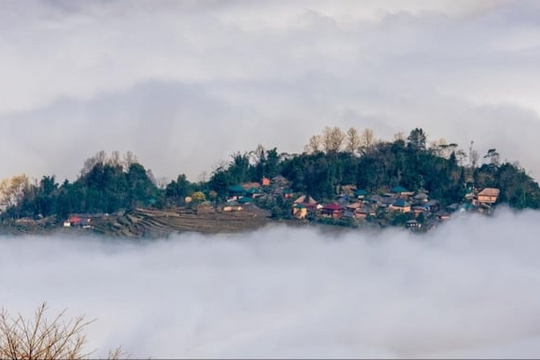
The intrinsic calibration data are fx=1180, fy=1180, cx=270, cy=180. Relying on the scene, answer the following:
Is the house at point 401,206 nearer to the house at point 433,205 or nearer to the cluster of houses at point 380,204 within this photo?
the cluster of houses at point 380,204

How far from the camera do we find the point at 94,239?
6675 centimetres

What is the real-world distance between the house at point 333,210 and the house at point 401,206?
8.89ft

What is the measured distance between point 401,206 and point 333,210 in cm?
352

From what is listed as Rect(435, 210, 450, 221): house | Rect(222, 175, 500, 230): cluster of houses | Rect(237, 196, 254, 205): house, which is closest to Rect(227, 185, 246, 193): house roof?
Rect(222, 175, 500, 230): cluster of houses

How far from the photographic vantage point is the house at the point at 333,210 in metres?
61.4

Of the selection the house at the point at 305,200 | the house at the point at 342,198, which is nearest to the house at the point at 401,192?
the house at the point at 342,198

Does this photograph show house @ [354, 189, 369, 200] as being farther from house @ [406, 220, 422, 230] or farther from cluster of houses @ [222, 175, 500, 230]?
house @ [406, 220, 422, 230]

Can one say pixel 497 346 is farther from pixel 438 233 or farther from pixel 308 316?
pixel 438 233

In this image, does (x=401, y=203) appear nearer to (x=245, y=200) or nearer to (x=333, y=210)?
(x=333, y=210)

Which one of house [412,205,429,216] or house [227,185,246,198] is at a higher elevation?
house [227,185,246,198]

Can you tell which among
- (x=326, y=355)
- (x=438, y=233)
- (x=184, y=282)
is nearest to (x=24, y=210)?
(x=184, y=282)

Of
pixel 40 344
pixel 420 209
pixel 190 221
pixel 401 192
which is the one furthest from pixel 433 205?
pixel 40 344

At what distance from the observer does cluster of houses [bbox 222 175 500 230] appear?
61.4 m

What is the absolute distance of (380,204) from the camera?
61656 mm
